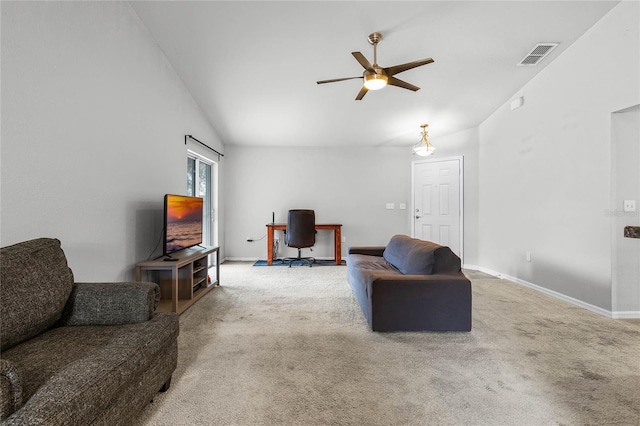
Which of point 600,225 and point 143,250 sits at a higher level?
point 600,225

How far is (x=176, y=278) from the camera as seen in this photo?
2.51 metres

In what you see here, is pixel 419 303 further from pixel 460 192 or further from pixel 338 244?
pixel 460 192

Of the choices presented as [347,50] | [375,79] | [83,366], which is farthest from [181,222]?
[347,50]

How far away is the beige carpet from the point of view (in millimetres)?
1347

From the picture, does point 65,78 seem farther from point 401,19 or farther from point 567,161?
point 567,161

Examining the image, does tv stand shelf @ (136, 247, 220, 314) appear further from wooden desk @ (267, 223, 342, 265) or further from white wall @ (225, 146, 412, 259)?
white wall @ (225, 146, 412, 259)

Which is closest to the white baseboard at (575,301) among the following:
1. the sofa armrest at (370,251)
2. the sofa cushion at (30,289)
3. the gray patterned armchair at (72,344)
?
the sofa armrest at (370,251)

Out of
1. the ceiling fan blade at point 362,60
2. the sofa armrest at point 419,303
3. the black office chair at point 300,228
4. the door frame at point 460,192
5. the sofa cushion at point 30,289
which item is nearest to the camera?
the sofa cushion at point 30,289

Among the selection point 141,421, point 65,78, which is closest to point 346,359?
point 141,421

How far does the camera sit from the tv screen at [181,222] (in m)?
2.67

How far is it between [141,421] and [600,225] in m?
4.08

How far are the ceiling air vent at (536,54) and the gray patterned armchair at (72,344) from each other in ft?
14.2

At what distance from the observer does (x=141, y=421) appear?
130cm

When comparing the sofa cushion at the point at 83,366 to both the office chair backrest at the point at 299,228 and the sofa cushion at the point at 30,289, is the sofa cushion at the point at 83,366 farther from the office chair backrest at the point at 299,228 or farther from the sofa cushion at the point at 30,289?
the office chair backrest at the point at 299,228
